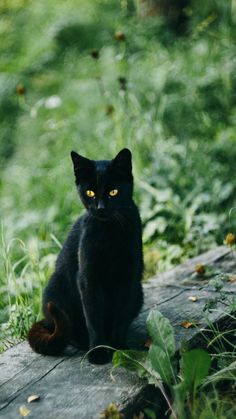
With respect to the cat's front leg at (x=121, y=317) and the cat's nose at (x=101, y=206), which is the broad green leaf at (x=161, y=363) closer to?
the cat's front leg at (x=121, y=317)

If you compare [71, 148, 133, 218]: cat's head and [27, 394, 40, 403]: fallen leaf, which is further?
[71, 148, 133, 218]: cat's head

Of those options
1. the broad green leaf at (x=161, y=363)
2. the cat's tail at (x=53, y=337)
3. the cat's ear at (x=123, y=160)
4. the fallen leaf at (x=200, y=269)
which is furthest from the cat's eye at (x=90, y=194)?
the fallen leaf at (x=200, y=269)

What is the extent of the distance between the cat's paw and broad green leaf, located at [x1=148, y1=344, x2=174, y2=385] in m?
0.40

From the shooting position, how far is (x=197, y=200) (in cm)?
415

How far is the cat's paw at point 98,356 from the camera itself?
2330mm

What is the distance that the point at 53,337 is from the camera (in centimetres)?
240

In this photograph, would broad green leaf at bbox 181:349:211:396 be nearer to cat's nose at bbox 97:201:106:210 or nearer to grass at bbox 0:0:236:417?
cat's nose at bbox 97:201:106:210

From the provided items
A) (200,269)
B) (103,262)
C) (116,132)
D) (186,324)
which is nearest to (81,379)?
(103,262)

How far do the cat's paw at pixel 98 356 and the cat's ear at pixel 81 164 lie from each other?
78 cm

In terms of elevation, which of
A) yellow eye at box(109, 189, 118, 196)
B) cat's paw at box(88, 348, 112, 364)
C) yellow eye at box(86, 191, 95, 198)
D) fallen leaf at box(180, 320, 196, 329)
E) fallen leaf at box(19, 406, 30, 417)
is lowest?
fallen leaf at box(180, 320, 196, 329)

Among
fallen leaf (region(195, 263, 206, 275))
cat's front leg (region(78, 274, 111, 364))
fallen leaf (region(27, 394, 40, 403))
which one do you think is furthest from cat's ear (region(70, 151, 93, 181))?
fallen leaf (region(195, 263, 206, 275))

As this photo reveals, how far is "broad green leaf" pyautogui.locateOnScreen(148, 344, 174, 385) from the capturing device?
1967 mm

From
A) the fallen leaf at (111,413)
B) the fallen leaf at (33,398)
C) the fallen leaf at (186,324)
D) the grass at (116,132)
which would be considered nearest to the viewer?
the fallen leaf at (111,413)

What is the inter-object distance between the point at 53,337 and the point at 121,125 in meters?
2.76
